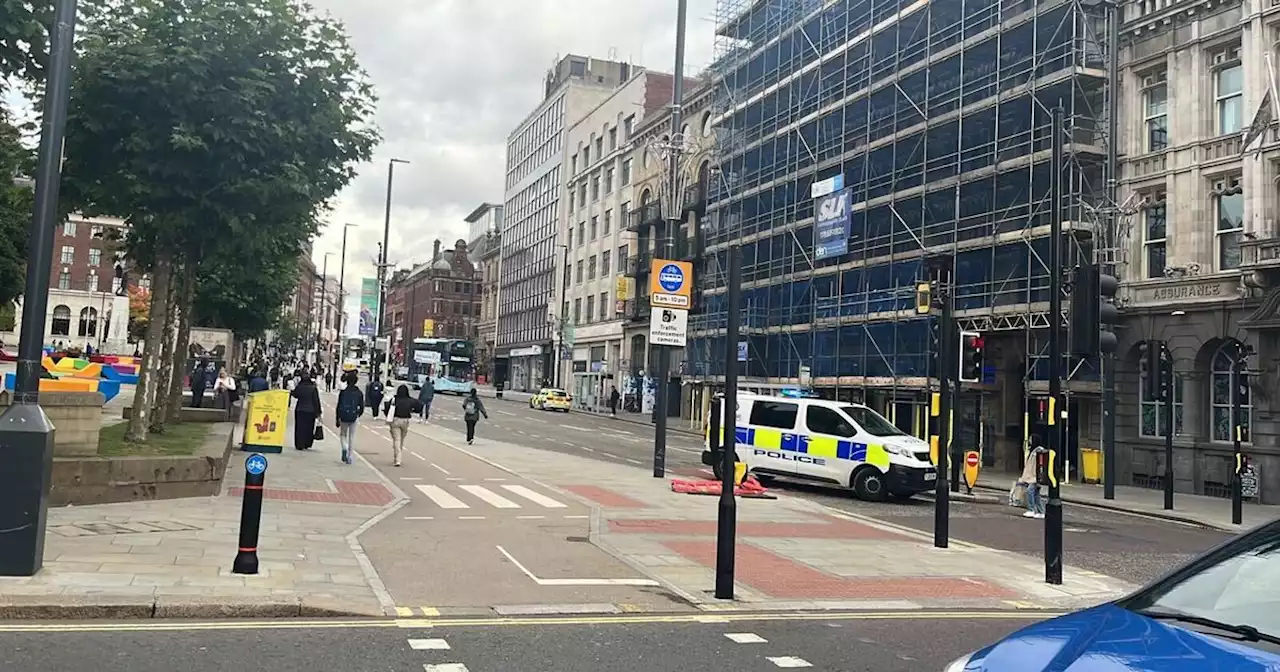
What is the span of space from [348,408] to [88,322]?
95.9 m

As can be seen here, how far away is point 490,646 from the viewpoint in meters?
6.67

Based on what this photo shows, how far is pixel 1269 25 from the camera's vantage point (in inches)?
928

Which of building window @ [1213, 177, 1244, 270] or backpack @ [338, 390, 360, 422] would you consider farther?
building window @ [1213, 177, 1244, 270]

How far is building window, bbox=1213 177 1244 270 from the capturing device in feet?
80.3

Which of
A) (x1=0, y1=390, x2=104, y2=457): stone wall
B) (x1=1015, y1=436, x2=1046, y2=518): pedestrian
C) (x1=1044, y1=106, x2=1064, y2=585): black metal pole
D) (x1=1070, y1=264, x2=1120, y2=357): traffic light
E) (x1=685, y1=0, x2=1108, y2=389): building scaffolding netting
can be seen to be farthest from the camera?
(x1=685, y1=0, x2=1108, y2=389): building scaffolding netting

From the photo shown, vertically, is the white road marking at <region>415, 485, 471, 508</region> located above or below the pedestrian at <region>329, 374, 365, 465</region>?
below

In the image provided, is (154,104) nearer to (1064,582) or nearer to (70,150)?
(70,150)

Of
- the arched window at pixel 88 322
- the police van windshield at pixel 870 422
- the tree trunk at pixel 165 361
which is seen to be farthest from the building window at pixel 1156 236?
the arched window at pixel 88 322

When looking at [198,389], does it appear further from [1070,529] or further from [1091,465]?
[1091,465]

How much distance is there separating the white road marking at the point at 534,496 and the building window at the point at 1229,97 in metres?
20.1

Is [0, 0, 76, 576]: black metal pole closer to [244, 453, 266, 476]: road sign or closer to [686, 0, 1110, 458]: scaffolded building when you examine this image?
[244, 453, 266, 476]: road sign

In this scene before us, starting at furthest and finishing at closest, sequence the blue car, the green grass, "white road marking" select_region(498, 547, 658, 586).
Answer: the green grass < "white road marking" select_region(498, 547, 658, 586) < the blue car

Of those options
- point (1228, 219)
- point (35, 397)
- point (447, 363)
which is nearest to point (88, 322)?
point (447, 363)

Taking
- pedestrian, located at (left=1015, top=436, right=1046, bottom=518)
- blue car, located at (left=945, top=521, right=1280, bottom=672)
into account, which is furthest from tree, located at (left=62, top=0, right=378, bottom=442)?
pedestrian, located at (left=1015, top=436, right=1046, bottom=518)
